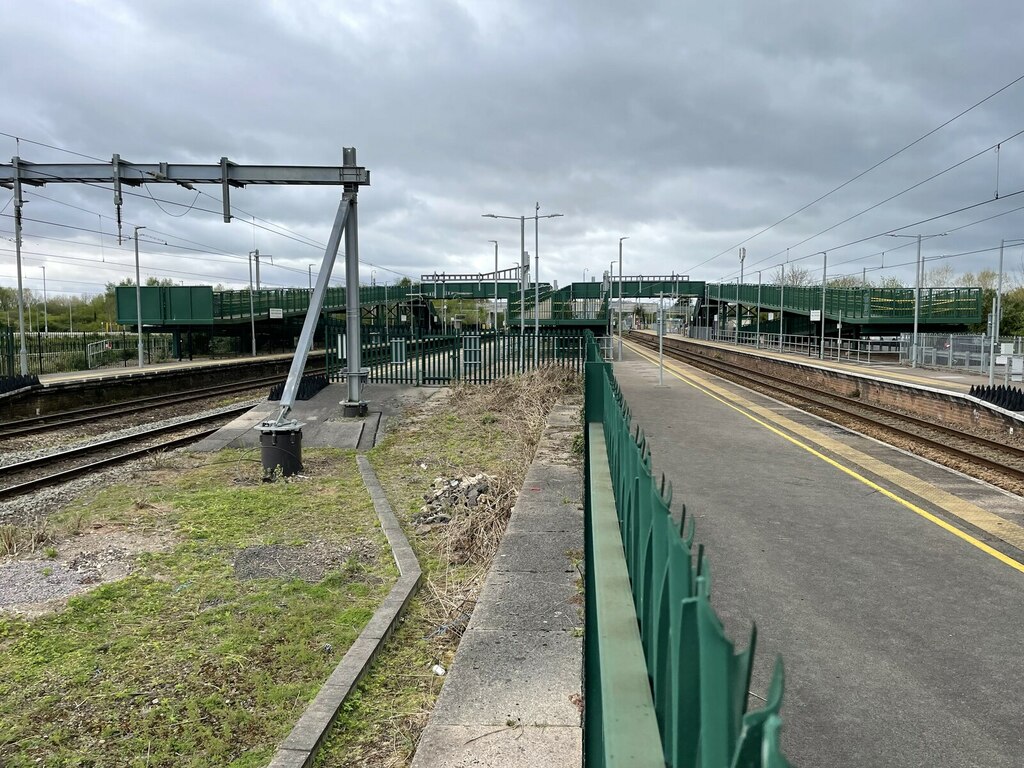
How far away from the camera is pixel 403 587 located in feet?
20.2

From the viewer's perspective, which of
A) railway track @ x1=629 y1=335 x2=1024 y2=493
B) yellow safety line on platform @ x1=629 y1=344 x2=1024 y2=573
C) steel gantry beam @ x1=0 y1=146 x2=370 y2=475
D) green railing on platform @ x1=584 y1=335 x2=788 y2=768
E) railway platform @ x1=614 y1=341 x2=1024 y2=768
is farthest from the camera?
steel gantry beam @ x1=0 y1=146 x2=370 y2=475

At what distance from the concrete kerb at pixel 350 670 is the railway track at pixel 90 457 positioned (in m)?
7.33

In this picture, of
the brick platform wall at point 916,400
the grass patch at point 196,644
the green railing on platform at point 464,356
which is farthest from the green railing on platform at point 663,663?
the green railing on platform at point 464,356

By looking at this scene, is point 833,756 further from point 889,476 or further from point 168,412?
point 168,412

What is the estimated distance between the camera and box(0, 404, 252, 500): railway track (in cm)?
1149

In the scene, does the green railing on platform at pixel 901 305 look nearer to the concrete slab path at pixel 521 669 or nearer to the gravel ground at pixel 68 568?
the concrete slab path at pixel 521 669

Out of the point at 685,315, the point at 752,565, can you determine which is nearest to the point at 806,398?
the point at 752,565

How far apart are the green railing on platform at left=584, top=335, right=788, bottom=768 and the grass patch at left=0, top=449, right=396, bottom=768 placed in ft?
8.33

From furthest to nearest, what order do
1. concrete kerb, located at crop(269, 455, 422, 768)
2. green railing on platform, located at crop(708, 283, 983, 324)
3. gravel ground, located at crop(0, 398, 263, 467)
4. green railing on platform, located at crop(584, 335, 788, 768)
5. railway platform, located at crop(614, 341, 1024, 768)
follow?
green railing on platform, located at crop(708, 283, 983, 324), gravel ground, located at crop(0, 398, 263, 467), railway platform, located at crop(614, 341, 1024, 768), concrete kerb, located at crop(269, 455, 422, 768), green railing on platform, located at crop(584, 335, 788, 768)

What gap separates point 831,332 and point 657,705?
56.6 metres

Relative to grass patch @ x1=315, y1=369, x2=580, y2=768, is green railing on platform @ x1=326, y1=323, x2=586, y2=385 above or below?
above

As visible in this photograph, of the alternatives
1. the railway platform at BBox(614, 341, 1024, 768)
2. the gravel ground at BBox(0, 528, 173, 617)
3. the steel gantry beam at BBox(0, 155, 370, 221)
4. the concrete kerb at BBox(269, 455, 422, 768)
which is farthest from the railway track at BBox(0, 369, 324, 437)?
the railway platform at BBox(614, 341, 1024, 768)

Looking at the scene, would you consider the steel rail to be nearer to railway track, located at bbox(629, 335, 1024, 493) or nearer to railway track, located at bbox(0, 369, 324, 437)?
railway track, located at bbox(0, 369, 324, 437)

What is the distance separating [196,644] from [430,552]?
8.75 ft
